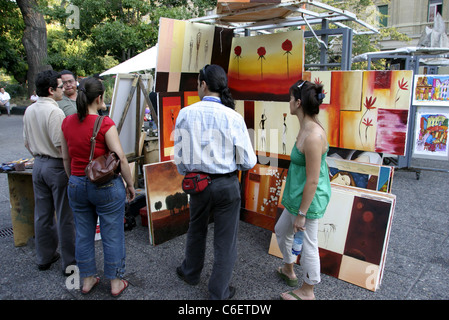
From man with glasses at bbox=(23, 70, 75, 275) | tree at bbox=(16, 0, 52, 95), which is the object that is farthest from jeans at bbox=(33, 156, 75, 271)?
tree at bbox=(16, 0, 52, 95)

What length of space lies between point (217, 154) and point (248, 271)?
1.28 m

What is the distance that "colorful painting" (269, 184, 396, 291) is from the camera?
8.96ft

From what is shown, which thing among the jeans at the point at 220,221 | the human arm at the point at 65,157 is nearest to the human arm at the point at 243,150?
the jeans at the point at 220,221

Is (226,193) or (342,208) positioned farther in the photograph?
(342,208)

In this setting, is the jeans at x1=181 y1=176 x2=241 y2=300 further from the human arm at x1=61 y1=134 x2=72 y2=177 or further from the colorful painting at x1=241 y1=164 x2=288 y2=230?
the colorful painting at x1=241 y1=164 x2=288 y2=230

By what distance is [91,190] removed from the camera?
7.97 feet

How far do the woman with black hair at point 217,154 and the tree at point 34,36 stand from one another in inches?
506

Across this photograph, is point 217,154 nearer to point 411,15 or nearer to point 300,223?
point 300,223

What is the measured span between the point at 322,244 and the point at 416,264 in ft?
3.00

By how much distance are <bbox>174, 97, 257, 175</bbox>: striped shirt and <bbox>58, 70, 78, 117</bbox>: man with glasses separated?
1566 mm

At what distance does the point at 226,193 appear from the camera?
234 centimetres
